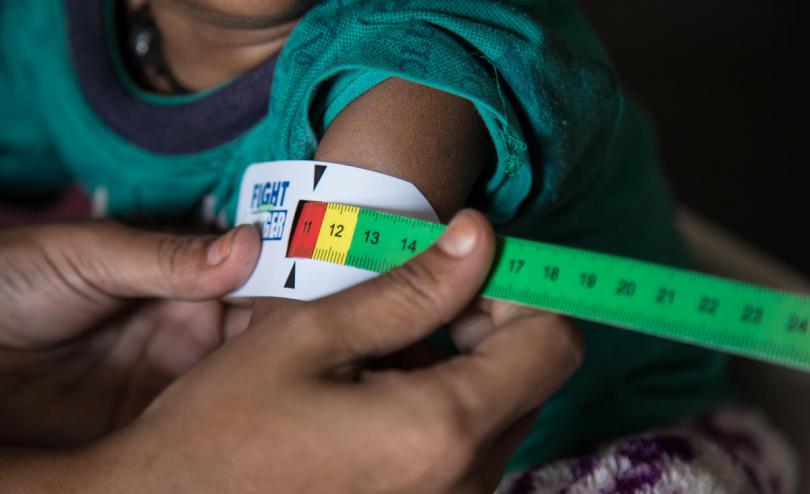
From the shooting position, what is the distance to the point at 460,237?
0.70m

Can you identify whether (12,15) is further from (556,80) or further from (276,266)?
(556,80)

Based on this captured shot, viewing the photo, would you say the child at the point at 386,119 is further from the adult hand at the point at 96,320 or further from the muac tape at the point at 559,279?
the adult hand at the point at 96,320

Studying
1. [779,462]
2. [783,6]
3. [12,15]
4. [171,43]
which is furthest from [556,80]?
[783,6]

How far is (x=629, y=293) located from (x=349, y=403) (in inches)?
12.3

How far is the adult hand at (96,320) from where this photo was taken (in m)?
0.94

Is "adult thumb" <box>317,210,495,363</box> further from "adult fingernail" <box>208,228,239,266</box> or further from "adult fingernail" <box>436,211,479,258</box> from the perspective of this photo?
"adult fingernail" <box>208,228,239,266</box>

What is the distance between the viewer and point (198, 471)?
65cm

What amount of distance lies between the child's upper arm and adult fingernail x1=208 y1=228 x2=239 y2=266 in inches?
6.0

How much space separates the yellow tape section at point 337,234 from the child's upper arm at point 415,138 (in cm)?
6

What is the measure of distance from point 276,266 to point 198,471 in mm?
257

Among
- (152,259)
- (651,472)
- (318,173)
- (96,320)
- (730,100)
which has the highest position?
(318,173)

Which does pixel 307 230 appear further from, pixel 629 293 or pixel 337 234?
pixel 629 293

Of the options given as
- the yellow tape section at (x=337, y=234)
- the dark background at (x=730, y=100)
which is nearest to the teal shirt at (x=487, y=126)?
the yellow tape section at (x=337, y=234)

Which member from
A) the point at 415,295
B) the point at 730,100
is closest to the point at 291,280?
the point at 415,295
